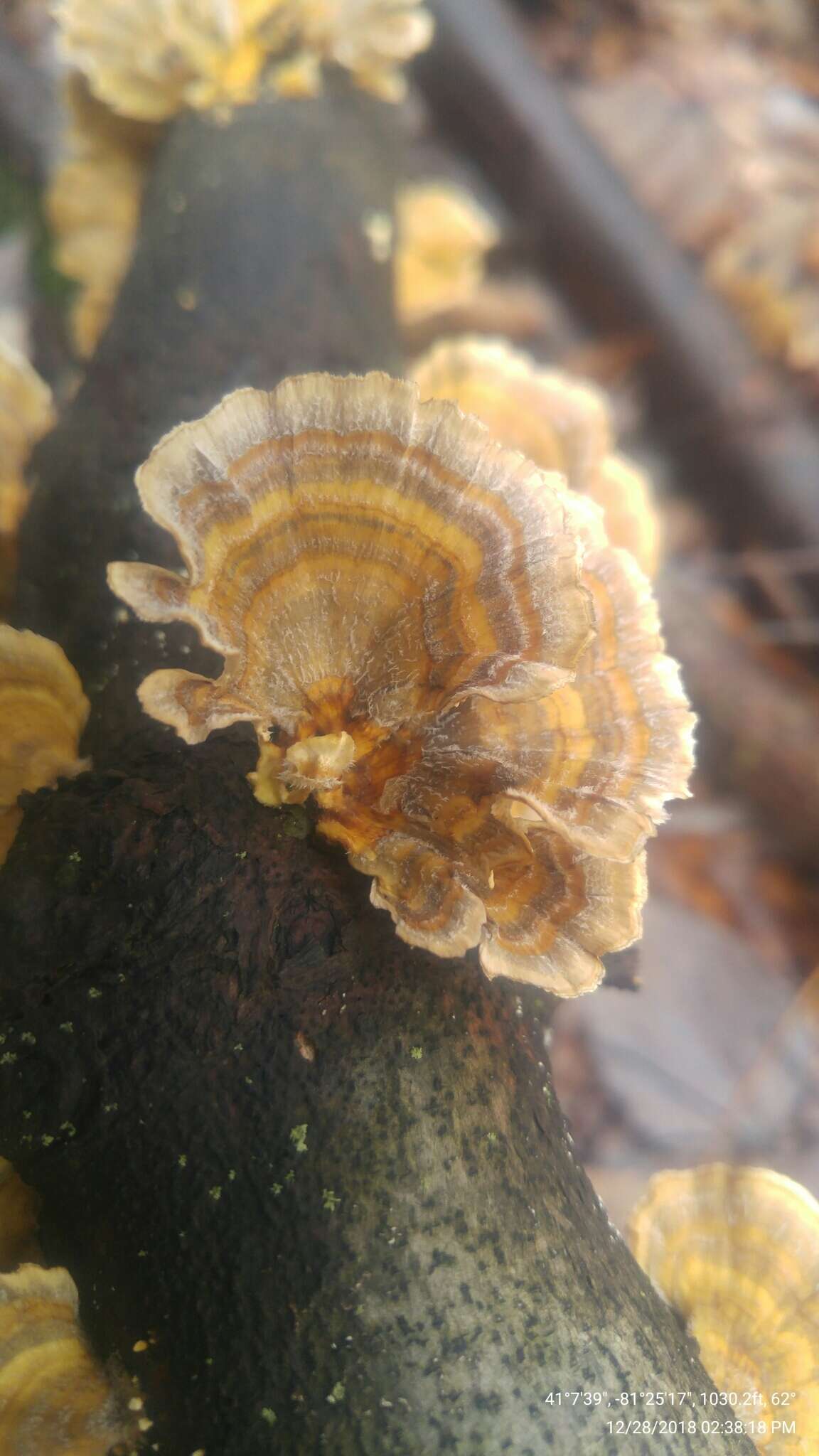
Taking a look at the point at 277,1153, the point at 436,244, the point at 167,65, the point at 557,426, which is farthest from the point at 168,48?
the point at 277,1153

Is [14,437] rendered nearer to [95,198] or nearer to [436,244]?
[95,198]

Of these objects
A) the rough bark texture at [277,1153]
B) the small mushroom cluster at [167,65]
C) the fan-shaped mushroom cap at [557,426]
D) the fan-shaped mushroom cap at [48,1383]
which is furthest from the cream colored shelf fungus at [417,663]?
the small mushroom cluster at [167,65]

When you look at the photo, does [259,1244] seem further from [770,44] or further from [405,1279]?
[770,44]

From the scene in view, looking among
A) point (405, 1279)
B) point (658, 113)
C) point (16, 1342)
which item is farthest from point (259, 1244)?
point (658, 113)

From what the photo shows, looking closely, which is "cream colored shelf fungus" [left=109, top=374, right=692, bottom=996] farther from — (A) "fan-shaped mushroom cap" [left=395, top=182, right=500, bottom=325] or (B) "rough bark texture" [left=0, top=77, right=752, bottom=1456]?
(A) "fan-shaped mushroom cap" [left=395, top=182, right=500, bottom=325]

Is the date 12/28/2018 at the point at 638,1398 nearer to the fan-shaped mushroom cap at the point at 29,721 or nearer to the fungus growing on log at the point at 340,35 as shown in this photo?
the fan-shaped mushroom cap at the point at 29,721

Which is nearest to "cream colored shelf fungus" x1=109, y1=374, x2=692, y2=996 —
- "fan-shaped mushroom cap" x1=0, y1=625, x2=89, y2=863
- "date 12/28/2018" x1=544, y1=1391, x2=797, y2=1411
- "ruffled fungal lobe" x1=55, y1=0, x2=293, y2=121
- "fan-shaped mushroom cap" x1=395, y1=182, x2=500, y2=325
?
"fan-shaped mushroom cap" x1=0, y1=625, x2=89, y2=863

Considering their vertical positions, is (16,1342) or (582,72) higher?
(582,72)
